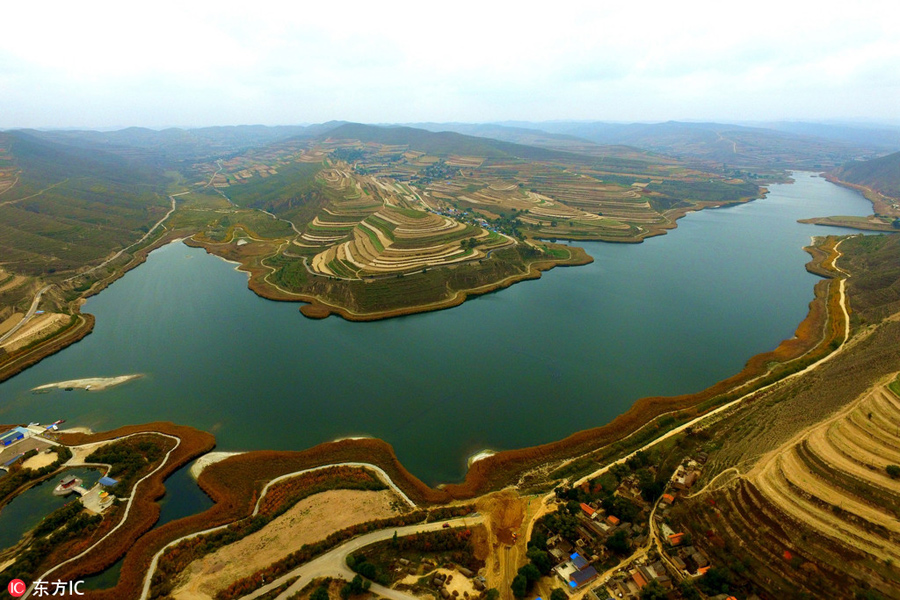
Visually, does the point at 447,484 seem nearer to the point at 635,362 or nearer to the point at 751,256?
the point at 635,362

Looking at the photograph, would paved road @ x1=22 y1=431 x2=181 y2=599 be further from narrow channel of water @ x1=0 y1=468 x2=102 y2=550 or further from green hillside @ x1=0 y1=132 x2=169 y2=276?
green hillside @ x1=0 y1=132 x2=169 y2=276

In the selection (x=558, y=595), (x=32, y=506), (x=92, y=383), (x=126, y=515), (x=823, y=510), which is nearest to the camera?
(x=558, y=595)

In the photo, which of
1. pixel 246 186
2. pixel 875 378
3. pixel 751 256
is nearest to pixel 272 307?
pixel 875 378

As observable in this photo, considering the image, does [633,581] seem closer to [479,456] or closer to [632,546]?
[632,546]

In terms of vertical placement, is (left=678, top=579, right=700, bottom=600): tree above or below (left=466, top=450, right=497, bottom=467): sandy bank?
above

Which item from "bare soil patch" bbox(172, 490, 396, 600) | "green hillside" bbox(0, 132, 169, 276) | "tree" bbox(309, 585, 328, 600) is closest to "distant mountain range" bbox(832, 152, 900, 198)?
"bare soil patch" bbox(172, 490, 396, 600)

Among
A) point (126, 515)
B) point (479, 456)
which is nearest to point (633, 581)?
point (479, 456)

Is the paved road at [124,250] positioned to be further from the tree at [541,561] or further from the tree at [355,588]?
the tree at [541,561]
